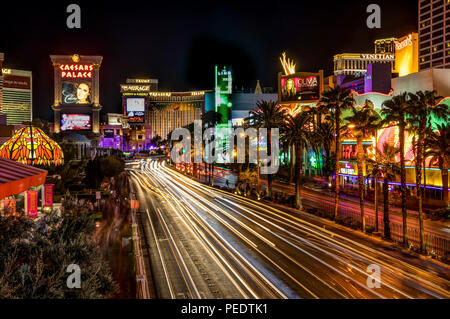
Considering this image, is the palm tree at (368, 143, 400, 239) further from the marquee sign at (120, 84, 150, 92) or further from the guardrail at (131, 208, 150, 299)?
the marquee sign at (120, 84, 150, 92)

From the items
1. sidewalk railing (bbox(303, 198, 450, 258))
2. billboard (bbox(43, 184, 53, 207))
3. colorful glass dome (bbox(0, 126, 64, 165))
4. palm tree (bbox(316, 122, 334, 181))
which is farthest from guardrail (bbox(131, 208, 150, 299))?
palm tree (bbox(316, 122, 334, 181))

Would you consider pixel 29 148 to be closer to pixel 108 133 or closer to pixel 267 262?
pixel 267 262

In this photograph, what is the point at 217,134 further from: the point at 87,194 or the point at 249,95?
the point at 87,194

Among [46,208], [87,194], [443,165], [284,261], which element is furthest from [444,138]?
[87,194]

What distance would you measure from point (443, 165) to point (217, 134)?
89635 millimetres

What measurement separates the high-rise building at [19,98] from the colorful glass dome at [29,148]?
154982mm

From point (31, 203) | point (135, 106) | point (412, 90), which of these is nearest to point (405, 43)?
point (412, 90)

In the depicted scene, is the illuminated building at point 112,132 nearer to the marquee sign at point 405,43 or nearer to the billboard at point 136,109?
the billboard at point 136,109

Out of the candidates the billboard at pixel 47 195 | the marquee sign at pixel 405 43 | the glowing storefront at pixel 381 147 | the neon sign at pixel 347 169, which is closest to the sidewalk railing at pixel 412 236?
the glowing storefront at pixel 381 147

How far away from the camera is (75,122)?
352 feet

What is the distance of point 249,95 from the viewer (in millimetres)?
148500

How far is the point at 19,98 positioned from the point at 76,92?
3726 inches

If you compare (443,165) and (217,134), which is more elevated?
(217,134)

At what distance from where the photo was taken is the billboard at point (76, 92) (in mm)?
108750
